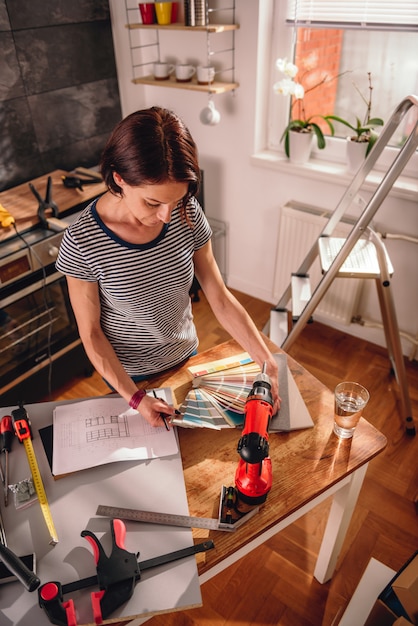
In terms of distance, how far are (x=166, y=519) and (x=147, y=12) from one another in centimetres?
Answer: 236

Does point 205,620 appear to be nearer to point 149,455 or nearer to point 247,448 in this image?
point 149,455

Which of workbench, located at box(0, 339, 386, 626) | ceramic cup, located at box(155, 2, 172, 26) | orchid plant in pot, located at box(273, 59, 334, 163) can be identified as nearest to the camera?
workbench, located at box(0, 339, 386, 626)

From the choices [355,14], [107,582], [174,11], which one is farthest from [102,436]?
[174,11]

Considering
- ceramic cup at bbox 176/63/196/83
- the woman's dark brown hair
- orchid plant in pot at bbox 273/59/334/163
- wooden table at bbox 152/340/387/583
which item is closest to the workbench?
wooden table at bbox 152/340/387/583

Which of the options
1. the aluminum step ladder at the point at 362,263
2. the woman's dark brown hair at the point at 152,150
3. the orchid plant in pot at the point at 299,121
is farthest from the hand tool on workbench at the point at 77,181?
the woman's dark brown hair at the point at 152,150

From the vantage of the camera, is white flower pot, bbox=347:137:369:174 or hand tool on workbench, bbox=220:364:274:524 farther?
white flower pot, bbox=347:137:369:174

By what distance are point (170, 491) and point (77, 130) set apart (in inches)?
87.1

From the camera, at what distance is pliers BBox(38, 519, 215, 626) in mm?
792

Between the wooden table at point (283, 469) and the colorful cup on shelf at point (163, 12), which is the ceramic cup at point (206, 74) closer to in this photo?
the colorful cup on shelf at point (163, 12)

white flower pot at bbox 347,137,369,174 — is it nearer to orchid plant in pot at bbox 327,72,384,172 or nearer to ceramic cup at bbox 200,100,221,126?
orchid plant in pot at bbox 327,72,384,172

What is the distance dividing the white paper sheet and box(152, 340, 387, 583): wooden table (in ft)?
0.23

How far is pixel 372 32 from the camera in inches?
82.7

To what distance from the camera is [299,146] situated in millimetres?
2379

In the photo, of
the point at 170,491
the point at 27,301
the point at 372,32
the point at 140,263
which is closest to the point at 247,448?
the point at 170,491
